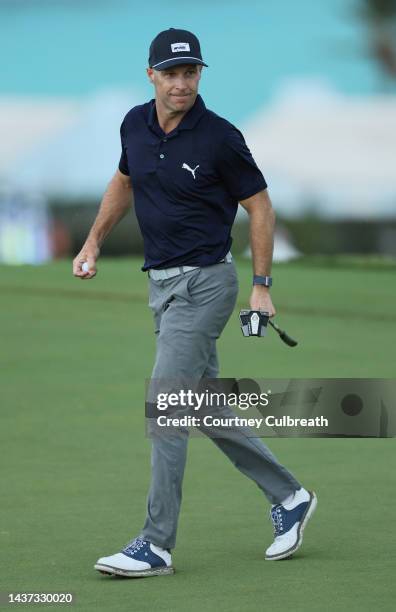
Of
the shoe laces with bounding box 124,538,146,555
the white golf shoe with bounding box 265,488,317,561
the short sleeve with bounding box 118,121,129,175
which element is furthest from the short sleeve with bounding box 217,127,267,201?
the shoe laces with bounding box 124,538,146,555

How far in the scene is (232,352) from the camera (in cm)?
1298

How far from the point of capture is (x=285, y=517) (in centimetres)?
623

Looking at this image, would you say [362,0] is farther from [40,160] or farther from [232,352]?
[232,352]

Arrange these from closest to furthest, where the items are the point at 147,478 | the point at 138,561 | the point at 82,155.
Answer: the point at 138,561 < the point at 147,478 < the point at 82,155

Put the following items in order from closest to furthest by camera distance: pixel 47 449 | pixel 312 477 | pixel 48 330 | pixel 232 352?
pixel 312 477 < pixel 47 449 < pixel 232 352 < pixel 48 330

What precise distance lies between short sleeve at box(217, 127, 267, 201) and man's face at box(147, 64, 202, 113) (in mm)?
209

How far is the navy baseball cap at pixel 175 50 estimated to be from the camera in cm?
591

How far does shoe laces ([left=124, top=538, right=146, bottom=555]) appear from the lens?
19.3 ft

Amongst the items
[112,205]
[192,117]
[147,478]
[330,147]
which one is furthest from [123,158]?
[330,147]

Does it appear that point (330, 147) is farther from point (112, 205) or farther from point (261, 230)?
point (261, 230)

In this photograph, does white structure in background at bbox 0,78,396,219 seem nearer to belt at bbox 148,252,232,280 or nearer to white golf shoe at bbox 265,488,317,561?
white golf shoe at bbox 265,488,317,561

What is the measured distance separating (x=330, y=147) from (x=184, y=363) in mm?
23092

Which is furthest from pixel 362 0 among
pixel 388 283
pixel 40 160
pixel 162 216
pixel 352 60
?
pixel 162 216

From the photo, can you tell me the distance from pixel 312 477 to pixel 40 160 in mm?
21164
